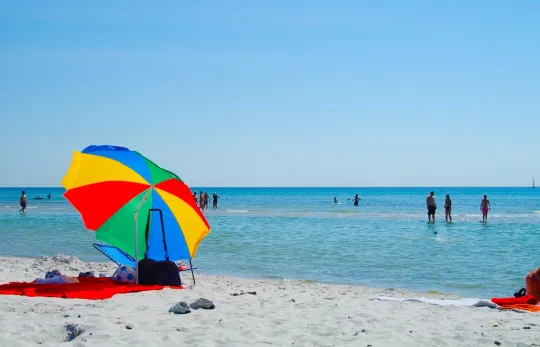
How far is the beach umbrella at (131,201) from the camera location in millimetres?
9242

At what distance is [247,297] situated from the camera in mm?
8688

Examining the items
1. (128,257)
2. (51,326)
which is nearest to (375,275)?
(128,257)

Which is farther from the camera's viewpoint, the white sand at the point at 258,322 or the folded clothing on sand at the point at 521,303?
the folded clothing on sand at the point at 521,303

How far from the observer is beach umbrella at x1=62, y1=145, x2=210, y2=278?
30.3ft

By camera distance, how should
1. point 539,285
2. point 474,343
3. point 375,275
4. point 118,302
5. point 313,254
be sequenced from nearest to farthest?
1. point 474,343
2. point 118,302
3. point 539,285
4. point 375,275
5. point 313,254

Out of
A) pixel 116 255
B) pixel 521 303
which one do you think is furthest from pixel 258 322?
pixel 116 255

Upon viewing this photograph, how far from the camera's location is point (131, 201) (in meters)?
9.44

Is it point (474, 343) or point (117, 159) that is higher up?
point (117, 159)

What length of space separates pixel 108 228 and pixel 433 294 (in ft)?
19.8

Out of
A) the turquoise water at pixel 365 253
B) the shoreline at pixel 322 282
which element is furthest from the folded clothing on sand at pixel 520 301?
the turquoise water at pixel 365 253

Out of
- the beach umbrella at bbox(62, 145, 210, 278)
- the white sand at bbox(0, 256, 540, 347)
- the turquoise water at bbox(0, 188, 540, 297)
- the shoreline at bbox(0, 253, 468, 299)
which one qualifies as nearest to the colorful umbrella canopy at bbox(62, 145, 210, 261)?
the beach umbrella at bbox(62, 145, 210, 278)

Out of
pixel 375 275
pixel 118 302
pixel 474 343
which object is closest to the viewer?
pixel 474 343

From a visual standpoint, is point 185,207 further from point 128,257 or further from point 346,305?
point 346,305

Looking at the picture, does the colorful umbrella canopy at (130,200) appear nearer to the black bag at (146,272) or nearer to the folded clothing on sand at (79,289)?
the black bag at (146,272)
